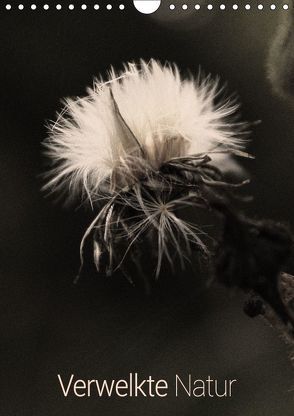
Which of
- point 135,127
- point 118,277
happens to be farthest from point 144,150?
point 118,277

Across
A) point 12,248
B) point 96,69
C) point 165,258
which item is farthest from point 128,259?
point 96,69

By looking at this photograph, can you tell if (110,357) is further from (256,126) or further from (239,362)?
(256,126)

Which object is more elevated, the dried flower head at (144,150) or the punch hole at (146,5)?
the punch hole at (146,5)

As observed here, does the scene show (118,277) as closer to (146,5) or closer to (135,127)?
(135,127)

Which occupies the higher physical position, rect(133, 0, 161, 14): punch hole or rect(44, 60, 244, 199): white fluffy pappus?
rect(133, 0, 161, 14): punch hole
